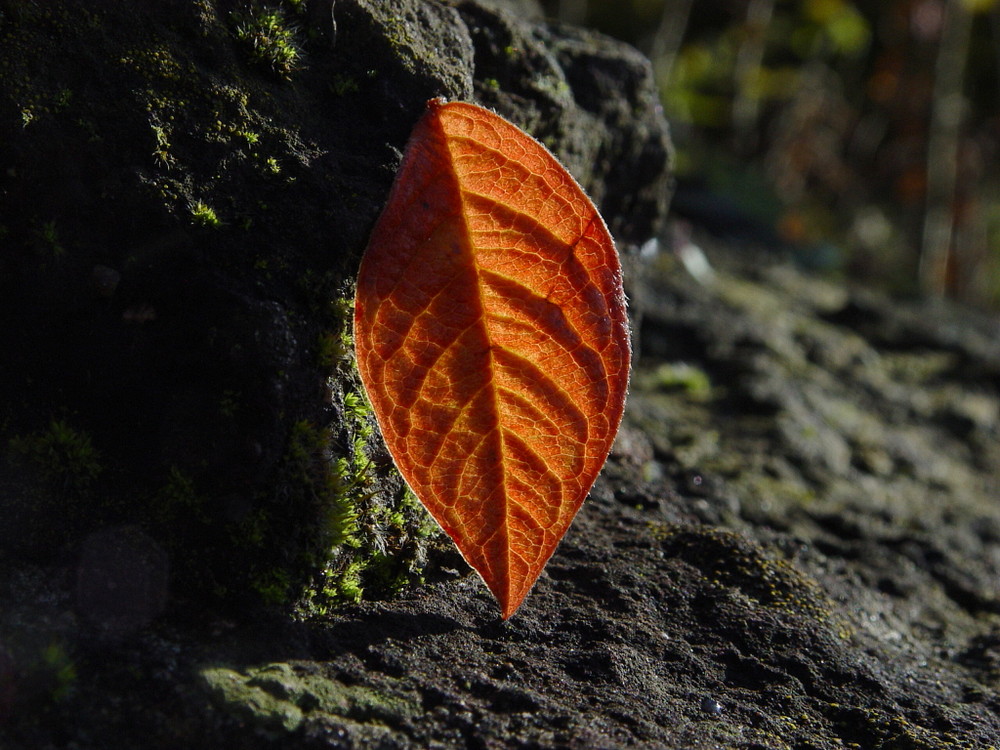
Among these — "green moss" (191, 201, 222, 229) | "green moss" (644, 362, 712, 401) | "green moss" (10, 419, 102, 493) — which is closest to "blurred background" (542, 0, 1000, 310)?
"green moss" (644, 362, 712, 401)

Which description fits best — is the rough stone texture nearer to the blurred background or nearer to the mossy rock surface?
the mossy rock surface

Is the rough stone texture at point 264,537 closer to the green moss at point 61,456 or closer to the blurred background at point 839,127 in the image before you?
the green moss at point 61,456

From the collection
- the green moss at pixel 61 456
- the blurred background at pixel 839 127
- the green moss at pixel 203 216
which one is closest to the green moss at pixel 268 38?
the green moss at pixel 203 216

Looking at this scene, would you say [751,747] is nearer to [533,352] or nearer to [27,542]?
[533,352]

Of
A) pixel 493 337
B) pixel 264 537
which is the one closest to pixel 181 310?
pixel 264 537

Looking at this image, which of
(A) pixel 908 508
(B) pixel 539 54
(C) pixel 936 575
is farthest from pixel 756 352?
(B) pixel 539 54

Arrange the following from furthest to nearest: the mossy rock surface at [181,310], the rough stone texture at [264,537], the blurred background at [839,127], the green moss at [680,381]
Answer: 1. the blurred background at [839,127]
2. the green moss at [680,381]
3. the mossy rock surface at [181,310]
4. the rough stone texture at [264,537]
